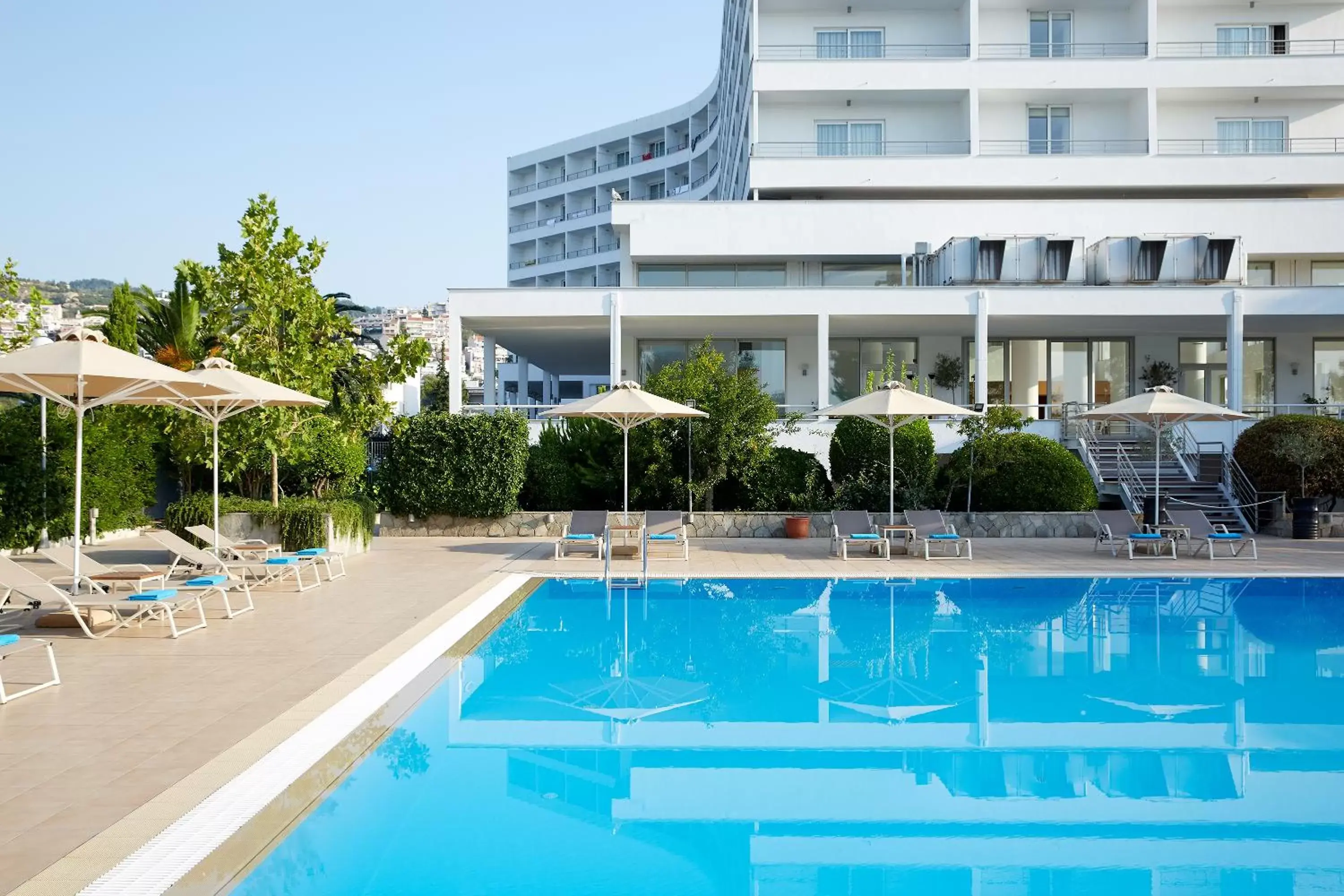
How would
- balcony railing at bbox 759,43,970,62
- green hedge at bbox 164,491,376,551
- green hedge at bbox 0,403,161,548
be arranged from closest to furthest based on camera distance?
green hedge at bbox 0,403,161,548 < green hedge at bbox 164,491,376,551 < balcony railing at bbox 759,43,970,62

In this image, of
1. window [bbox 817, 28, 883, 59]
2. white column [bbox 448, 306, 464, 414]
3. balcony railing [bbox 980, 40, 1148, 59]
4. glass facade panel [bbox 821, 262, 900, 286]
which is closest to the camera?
white column [bbox 448, 306, 464, 414]

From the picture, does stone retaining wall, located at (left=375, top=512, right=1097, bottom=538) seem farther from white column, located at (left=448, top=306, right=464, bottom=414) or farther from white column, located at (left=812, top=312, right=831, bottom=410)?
white column, located at (left=812, top=312, right=831, bottom=410)

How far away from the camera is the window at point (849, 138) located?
31672 millimetres

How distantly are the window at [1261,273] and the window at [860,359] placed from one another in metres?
9.84

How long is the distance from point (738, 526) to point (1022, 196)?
53.3 feet

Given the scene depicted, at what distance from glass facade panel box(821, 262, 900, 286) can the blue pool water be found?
1836cm

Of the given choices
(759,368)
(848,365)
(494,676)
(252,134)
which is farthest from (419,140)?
(494,676)

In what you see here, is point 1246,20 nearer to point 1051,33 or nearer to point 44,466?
point 1051,33

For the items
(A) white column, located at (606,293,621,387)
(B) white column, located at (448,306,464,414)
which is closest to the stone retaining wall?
(B) white column, located at (448,306,464,414)

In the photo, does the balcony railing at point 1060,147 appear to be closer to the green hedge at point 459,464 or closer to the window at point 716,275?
the window at point 716,275

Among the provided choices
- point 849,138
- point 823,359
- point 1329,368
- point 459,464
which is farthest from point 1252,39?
point 459,464

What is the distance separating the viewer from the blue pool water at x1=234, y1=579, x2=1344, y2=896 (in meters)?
5.40

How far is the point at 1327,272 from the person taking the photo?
1175 inches

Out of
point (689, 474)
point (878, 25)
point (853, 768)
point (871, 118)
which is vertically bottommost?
point (853, 768)
